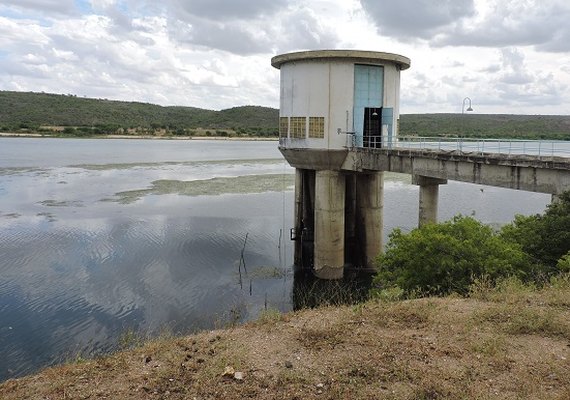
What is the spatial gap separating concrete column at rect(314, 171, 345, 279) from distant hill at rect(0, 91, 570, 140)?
9172 cm

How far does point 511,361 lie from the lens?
306 inches

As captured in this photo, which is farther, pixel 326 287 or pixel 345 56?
pixel 326 287

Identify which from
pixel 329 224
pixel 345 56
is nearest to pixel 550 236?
pixel 329 224

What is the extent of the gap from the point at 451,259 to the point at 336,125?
9197 mm

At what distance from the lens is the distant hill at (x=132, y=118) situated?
13175 cm

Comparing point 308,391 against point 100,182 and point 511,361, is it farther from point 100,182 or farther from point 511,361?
point 100,182

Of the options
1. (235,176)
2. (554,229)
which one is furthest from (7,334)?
(235,176)

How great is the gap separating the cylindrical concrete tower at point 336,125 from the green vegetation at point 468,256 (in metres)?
6.17

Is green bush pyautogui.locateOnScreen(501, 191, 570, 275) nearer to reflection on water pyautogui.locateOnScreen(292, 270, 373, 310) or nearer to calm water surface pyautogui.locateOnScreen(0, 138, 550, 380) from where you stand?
calm water surface pyautogui.locateOnScreen(0, 138, 550, 380)

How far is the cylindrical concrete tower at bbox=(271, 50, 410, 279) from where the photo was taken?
21.6 metres

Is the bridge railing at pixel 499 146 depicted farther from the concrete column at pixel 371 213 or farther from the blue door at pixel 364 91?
the concrete column at pixel 371 213

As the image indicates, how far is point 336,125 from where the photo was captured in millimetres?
21812

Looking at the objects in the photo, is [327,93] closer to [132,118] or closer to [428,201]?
[428,201]

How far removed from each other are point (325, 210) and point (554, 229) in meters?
9.45
